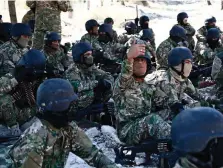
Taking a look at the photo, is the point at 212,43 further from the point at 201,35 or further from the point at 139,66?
the point at 139,66

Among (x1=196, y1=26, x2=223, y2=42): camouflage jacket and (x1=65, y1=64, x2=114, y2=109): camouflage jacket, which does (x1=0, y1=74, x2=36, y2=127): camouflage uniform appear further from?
(x1=196, y1=26, x2=223, y2=42): camouflage jacket

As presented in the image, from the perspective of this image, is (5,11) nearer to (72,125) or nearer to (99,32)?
(99,32)

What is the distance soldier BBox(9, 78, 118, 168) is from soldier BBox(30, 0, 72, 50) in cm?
626

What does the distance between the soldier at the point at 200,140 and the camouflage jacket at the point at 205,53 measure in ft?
24.8

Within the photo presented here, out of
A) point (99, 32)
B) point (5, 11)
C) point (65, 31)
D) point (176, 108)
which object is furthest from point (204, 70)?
point (5, 11)

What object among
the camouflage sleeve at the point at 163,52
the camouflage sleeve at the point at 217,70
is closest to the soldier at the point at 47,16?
the camouflage sleeve at the point at 163,52

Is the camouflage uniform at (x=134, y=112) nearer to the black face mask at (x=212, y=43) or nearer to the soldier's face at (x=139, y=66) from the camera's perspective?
the soldier's face at (x=139, y=66)

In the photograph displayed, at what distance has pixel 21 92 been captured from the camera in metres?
6.32

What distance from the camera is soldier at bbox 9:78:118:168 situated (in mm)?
3701

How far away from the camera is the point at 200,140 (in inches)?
115

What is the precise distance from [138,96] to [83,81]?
1.75m

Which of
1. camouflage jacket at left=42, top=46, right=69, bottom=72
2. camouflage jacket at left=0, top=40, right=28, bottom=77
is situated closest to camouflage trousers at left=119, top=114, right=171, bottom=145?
camouflage jacket at left=0, top=40, right=28, bottom=77

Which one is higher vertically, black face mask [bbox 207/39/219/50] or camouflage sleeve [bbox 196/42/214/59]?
black face mask [bbox 207/39/219/50]

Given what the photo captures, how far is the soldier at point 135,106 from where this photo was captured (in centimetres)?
545
